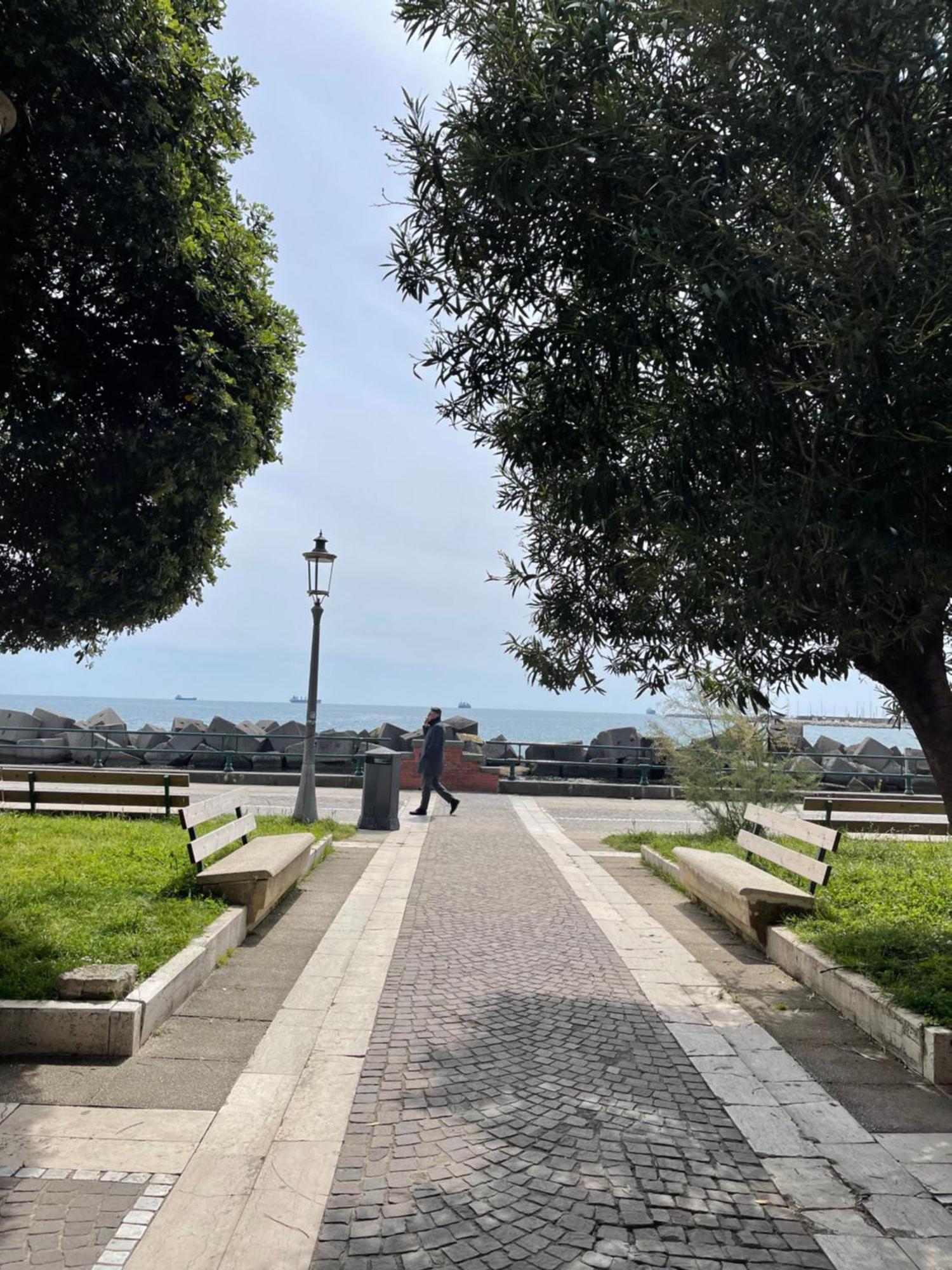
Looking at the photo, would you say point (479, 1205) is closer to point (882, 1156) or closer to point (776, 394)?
point (882, 1156)

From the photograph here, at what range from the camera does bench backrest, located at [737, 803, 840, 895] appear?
22.0 ft

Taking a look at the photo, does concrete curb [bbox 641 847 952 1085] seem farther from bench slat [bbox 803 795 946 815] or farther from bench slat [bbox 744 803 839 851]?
bench slat [bbox 803 795 946 815]

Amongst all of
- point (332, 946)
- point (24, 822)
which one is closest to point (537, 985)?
point (332, 946)

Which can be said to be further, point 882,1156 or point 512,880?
point 512,880

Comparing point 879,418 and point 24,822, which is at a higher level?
point 879,418

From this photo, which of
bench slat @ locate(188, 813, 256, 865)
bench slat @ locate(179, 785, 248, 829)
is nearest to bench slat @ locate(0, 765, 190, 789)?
bench slat @ locate(188, 813, 256, 865)

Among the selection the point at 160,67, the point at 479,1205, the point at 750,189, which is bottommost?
the point at 479,1205

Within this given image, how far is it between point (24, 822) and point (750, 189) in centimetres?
1046

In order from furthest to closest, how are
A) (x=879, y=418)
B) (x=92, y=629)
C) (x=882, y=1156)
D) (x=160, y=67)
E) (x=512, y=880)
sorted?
(x=512, y=880), (x=92, y=629), (x=160, y=67), (x=879, y=418), (x=882, y=1156)

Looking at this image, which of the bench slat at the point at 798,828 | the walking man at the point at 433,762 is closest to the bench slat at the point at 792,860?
the bench slat at the point at 798,828

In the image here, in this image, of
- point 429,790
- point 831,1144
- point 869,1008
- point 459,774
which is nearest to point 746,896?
point 869,1008

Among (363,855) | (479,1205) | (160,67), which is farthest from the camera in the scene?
(363,855)

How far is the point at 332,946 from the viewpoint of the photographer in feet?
21.6

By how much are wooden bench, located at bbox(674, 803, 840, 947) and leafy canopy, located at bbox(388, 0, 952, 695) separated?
6.75ft
